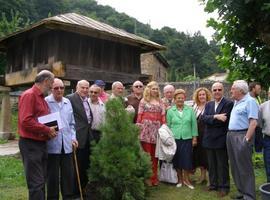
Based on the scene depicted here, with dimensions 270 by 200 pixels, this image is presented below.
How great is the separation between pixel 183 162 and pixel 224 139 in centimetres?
99

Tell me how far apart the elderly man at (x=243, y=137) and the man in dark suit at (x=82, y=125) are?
2196 millimetres

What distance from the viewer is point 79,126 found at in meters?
5.64

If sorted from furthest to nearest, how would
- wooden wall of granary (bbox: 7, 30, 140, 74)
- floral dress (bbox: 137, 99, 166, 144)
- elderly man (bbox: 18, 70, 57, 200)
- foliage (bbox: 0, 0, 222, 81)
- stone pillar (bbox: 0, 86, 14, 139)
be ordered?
1. foliage (bbox: 0, 0, 222, 81)
2. stone pillar (bbox: 0, 86, 14, 139)
3. wooden wall of granary (bbox: 7, 30, 140, 74)
4. floral dress (bbox: 137, 99, 166, 144)
5. elderly man (bbox: 18, 70, 57, 200)

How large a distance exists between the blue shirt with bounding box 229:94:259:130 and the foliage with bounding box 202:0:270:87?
134 centimetres

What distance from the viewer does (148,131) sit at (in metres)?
6.50

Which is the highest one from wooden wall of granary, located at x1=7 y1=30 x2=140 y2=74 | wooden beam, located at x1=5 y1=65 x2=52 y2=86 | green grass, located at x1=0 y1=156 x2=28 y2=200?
wooden wall of granary, located at x1=7 y1=30 x2=140 y2=74

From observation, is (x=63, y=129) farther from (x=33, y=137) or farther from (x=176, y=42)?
(x=176, y=42)

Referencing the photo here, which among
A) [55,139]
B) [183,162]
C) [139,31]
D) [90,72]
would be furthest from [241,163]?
[139,31]

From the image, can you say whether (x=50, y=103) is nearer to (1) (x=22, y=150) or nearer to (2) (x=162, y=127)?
(1) (x=22, y=150)

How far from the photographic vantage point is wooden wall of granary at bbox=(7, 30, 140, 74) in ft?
31.4

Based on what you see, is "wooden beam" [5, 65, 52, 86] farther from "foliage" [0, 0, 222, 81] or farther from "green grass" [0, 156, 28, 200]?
"foliage" [0, 0, 222, 81]

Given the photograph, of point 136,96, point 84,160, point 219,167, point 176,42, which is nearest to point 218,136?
point 219,167

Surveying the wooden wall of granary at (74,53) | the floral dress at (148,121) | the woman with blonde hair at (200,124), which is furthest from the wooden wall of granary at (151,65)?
the floral dress at (148,121)

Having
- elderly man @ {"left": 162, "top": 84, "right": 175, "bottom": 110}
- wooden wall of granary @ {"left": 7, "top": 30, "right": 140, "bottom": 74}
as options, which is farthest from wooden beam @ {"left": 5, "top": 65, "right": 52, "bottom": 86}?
elderly man @ {"left": 162, "top": 84, "right": 175, "bottom": 110}
